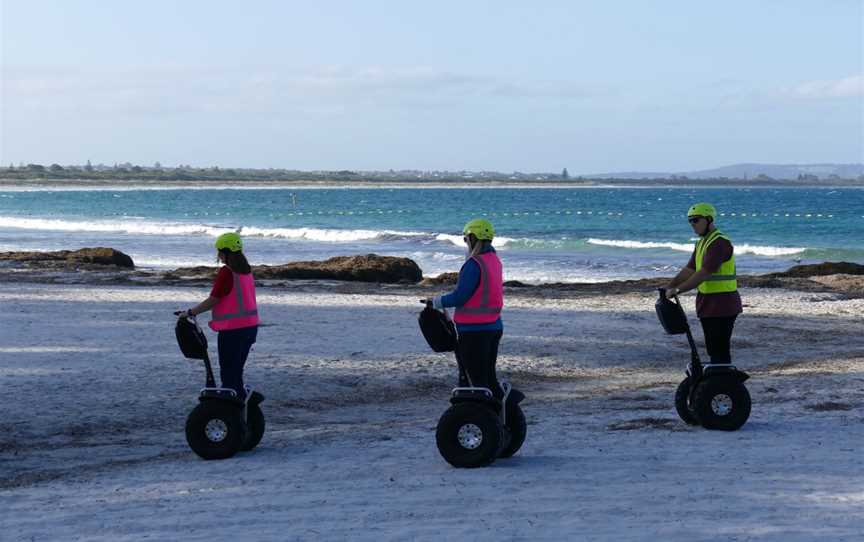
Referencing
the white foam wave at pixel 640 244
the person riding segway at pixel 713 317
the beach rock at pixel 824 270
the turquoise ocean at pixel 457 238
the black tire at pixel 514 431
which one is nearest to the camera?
the black tire at pixel 514 431

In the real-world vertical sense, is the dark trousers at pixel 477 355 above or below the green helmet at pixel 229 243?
below

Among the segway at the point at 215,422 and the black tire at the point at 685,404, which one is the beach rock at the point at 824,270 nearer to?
the black tire at the point at 685,404

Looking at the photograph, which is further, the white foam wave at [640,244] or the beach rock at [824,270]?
the white foam wave at [640,244]

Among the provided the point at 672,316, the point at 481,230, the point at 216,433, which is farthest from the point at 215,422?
the point at 672,316

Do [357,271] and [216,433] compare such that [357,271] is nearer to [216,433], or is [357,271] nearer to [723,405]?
[723,405]

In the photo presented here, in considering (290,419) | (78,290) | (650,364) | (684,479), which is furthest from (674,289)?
(78,290)

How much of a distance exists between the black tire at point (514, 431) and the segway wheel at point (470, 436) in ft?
1.18

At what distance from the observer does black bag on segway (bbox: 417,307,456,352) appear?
7.97 metres

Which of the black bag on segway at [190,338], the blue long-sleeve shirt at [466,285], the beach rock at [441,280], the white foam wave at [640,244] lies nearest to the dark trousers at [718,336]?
the blue long-sleeve shirt at [466,285]

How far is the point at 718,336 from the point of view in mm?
9422

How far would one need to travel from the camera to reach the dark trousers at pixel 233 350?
8.85 meters

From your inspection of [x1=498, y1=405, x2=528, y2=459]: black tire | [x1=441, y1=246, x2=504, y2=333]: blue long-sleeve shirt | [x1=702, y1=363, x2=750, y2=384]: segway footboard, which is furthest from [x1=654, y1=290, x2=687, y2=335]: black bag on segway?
[x1=441, y1=246, x2=504, y2=333]: blue long-sleeve shirt

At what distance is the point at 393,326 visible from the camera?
56.2ft

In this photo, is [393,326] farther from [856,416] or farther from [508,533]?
[508,533]
